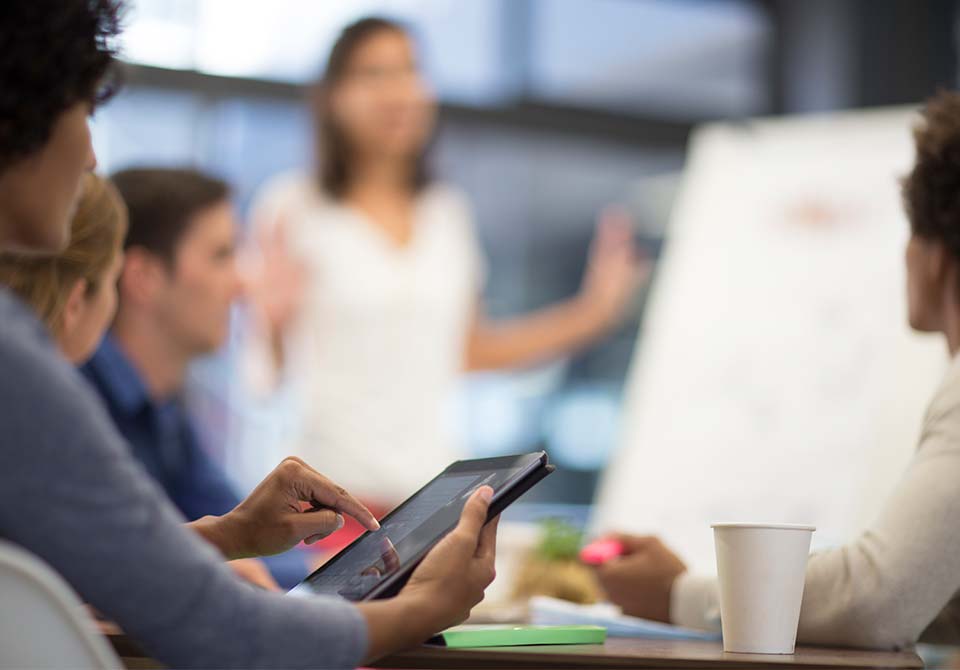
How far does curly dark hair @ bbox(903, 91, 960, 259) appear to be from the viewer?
1420mm

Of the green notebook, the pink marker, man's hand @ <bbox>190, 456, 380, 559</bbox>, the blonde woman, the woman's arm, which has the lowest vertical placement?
the woman's arm

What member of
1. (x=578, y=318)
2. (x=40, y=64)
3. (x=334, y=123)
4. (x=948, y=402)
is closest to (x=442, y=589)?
(x=40, y=64)

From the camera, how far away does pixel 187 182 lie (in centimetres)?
239

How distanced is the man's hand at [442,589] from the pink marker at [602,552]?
0.42 m

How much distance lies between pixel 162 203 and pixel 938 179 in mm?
1469

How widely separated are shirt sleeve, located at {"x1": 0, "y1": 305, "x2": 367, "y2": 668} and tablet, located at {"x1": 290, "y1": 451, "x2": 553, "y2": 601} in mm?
116

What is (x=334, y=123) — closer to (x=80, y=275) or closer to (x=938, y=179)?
(x=80, y=275)

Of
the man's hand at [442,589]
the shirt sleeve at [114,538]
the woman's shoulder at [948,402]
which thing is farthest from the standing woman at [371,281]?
the shirt sleeve at [114,538]

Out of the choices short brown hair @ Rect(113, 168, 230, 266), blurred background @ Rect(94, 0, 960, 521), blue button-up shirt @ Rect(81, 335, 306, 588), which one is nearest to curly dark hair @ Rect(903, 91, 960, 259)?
blue button-up shirt @ Rect(81, 335, 306, 588)

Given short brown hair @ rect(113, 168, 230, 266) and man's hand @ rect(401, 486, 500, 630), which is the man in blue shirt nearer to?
short brown hair @ rect(113, 168, 230, 266)

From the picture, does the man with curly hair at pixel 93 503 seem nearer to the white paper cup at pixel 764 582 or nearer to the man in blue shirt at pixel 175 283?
the white paper cup at pixel 764 582

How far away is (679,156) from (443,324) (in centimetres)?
143

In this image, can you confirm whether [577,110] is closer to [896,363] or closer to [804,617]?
[896,363]

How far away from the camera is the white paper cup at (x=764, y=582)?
A: 1.02 metres
